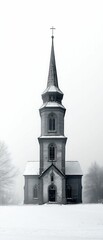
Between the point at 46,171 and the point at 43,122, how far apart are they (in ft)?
25.9

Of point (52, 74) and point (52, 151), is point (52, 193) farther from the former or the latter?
point (52, 74)

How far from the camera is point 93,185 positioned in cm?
10062

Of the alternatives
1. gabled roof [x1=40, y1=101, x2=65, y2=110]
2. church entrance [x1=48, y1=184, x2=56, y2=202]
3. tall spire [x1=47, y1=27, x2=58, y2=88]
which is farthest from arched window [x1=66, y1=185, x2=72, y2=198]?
tall spire [x1=47, y1=27, x2=58, y2=88]

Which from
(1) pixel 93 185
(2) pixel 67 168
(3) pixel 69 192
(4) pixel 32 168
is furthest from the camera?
(1) pixel 93 185

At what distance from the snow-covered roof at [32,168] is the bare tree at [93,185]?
123 ft

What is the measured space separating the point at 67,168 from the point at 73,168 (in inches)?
38.7

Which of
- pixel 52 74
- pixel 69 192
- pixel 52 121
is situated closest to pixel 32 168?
pixel 69 192

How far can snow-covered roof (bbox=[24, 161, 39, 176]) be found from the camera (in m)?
57.2

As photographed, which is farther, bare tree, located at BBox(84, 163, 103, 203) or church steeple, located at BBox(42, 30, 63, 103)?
bare tree, located at BBox(84, 163, 103, 203)

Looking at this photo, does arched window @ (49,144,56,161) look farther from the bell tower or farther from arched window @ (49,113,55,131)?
arched window @ (49,113,55,131)

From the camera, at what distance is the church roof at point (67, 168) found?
57006 mm

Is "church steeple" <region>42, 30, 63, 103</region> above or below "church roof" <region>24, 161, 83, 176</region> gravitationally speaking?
above

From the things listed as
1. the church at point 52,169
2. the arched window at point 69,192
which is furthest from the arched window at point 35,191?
the arched window at point 69,192
